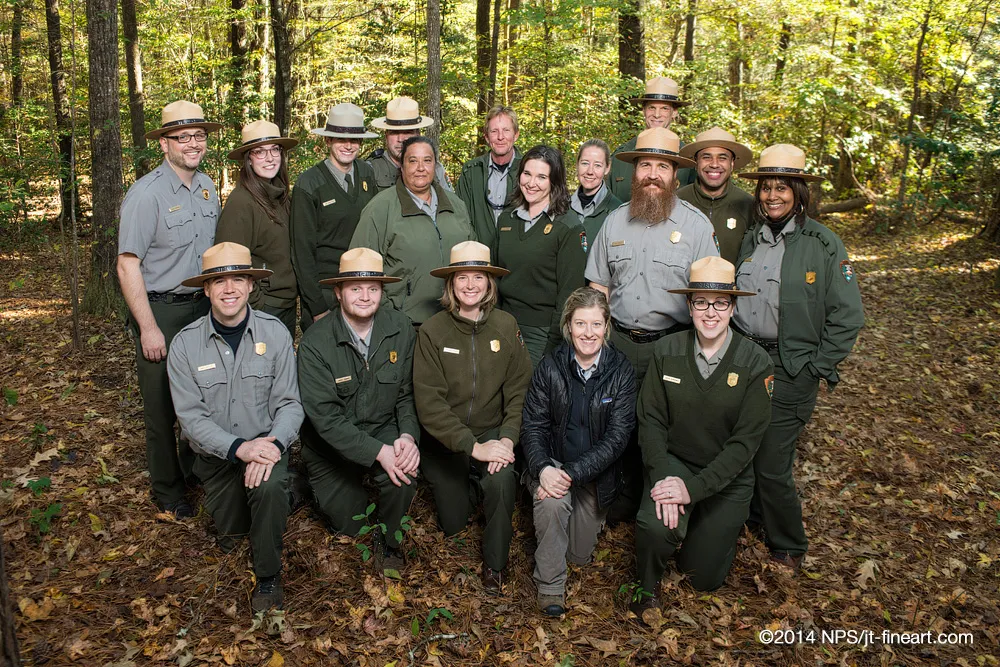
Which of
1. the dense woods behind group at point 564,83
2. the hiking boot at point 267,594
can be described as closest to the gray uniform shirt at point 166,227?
the hiking boot at point 267,594

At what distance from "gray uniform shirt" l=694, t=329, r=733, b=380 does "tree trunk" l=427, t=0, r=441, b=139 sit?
5.13 m

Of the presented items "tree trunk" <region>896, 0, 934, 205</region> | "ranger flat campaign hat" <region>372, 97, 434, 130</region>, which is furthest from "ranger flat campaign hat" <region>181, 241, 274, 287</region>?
"tree trunk" <region>896, 0, 934, 205</region>

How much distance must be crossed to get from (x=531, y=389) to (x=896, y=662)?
265cm

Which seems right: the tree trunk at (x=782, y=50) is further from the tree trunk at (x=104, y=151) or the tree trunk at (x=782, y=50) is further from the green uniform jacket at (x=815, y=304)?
the tree trunk at (x=104, y=151)

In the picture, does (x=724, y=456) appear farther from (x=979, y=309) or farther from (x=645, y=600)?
(x=979, y=309)

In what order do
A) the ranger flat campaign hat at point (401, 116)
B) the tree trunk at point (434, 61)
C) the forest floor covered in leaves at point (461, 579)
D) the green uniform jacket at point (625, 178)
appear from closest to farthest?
the forest floor covered in leaves at point (461, 579)
the ranger flat campaign hat at point (401, 116)
the green uniform jacket at point (625, 178)
the tree trunk at point (434, 61)

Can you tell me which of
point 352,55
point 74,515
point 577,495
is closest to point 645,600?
point 577,495

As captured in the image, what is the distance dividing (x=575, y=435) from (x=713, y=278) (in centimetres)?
136

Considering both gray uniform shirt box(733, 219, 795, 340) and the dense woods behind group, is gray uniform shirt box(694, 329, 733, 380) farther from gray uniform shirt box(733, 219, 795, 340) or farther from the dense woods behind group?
the dense woods behind group

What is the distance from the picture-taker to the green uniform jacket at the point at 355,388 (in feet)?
15.0

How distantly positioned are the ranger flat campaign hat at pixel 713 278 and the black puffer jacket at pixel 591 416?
0.70 metres

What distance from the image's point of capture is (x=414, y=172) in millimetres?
5230

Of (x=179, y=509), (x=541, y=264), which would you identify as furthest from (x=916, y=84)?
(x=179, y=509)

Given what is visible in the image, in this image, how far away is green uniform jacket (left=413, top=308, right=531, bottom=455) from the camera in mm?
4797
